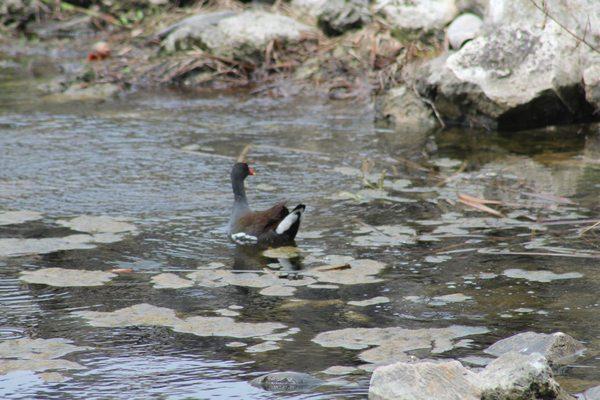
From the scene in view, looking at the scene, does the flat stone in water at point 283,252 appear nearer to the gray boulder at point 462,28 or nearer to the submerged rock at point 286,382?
the submerged rock at point 286,382

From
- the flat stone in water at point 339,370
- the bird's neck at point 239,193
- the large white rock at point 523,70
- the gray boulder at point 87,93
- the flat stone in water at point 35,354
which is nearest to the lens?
the flat stone in water at point 339,370

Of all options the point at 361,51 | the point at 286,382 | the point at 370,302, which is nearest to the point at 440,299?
the point at 370,302

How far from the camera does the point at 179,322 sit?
5.59 m

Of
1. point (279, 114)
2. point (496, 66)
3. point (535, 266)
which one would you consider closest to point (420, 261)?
point (535, 266)

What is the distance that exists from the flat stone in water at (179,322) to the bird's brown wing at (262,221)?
1.46 meters

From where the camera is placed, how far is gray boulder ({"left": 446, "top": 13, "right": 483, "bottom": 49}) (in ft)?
38.8

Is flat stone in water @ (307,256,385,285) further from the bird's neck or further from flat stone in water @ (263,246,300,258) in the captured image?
the bird's neck

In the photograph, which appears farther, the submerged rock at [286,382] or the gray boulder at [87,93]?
the gray boulder at [87,93]

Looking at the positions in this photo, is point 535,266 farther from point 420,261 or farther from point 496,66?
point 496,66

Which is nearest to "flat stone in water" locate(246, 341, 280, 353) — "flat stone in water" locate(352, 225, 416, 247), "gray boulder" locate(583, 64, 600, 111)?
"flat stone in water" locate(352, 225, 416, 247)

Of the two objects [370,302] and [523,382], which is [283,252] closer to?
[370,302]

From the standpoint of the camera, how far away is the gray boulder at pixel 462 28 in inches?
465

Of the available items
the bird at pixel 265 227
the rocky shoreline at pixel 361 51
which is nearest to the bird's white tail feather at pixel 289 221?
the bird at pixel 265 227

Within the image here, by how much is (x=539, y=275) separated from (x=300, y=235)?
1.78 meters
